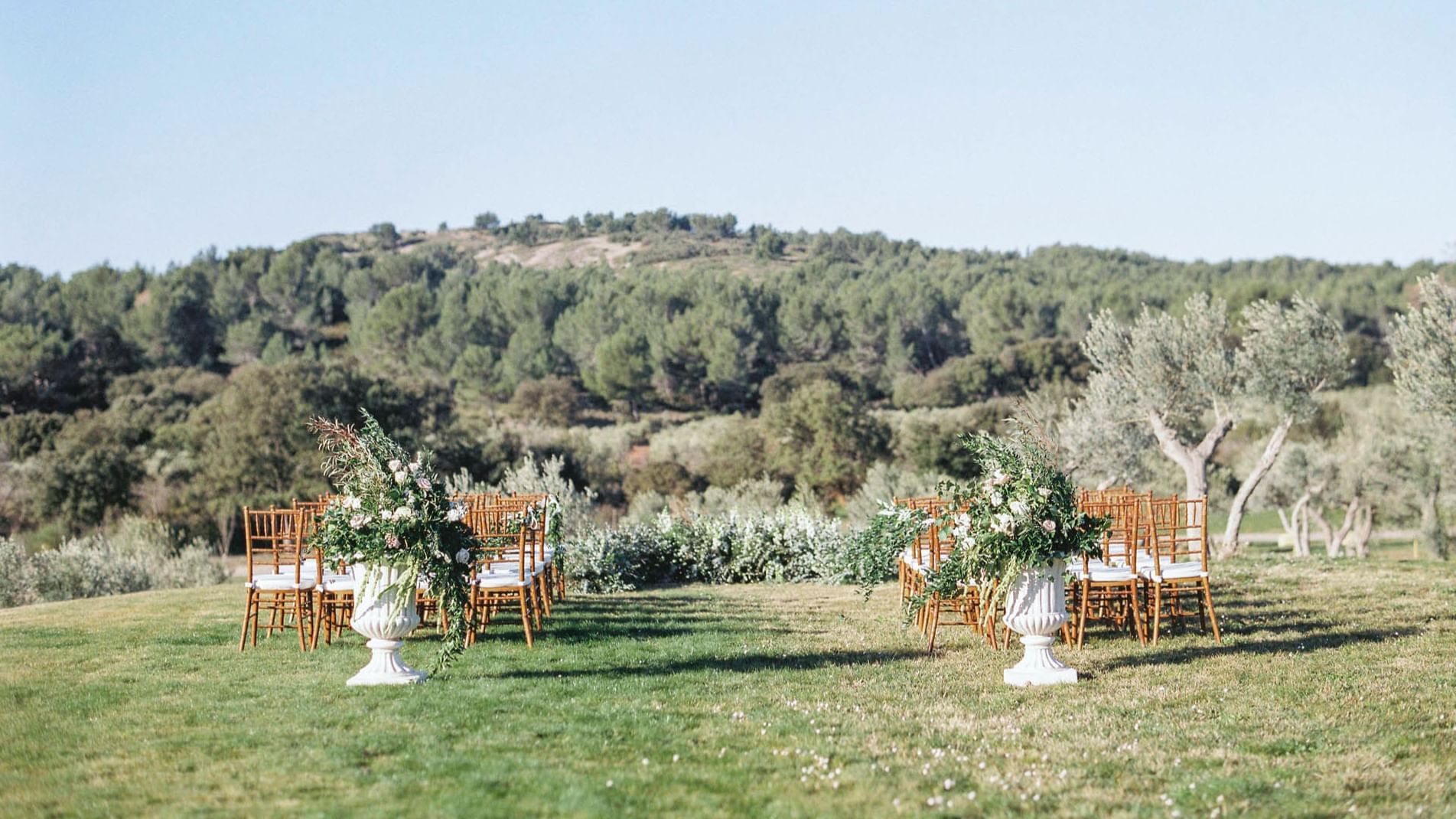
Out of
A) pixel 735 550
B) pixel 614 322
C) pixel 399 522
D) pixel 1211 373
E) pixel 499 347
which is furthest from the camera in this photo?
pixel 614 322

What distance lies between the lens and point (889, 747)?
218 inches

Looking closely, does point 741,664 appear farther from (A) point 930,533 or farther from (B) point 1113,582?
(B) point 1113,582

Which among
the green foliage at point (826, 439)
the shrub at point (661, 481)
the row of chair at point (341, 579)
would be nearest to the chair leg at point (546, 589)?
the row of chair at point (341, 579)

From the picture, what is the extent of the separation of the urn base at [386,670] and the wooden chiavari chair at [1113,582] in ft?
13.8

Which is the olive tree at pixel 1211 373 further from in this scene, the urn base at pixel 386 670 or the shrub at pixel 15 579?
the shrub at pixel 15 579

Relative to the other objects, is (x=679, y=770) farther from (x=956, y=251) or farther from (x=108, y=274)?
(x=956, y=251)

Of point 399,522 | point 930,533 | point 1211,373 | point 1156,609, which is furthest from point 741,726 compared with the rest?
point 1211,373

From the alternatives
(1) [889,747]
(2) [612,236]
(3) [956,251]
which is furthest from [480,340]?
(1) [889,747]

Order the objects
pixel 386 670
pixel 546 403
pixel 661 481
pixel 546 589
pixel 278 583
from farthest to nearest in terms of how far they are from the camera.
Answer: pixel 546 403, pixel 661 481, pixel 546 589, pixel 278 583, pixel 386 670

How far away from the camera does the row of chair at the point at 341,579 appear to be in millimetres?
8438

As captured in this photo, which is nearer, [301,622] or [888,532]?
[888,532]

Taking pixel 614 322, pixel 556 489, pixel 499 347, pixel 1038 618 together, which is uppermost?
pixel 614 322

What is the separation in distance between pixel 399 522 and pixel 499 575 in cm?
249

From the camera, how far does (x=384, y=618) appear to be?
709 cm
